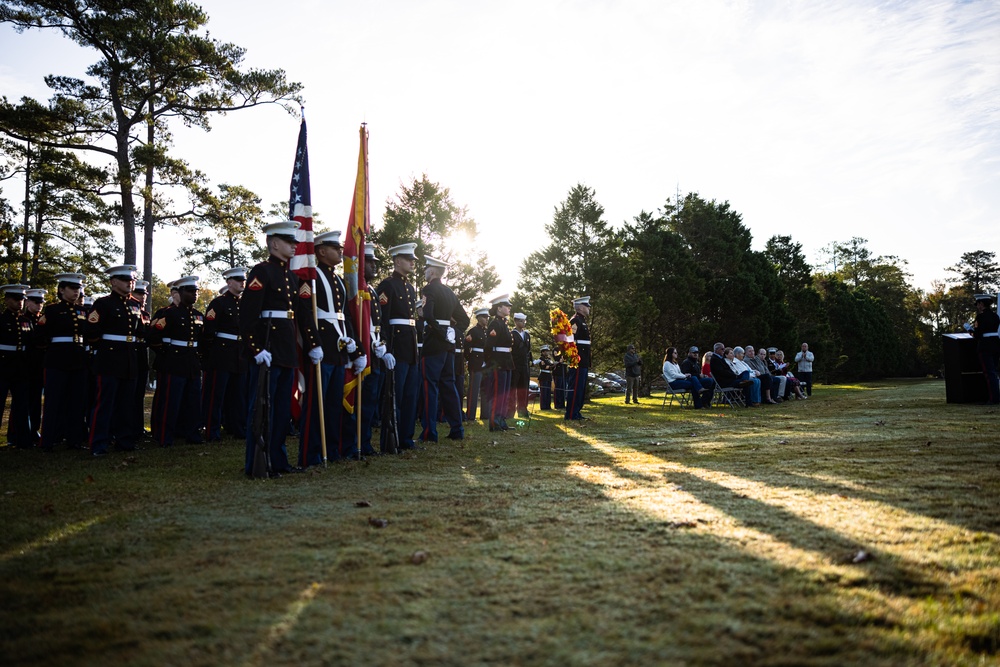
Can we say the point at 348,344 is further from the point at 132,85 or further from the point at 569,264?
the point at 569,264

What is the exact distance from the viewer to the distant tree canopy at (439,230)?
4016 centimetres

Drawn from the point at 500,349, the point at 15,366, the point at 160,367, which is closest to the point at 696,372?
the point at 500,349

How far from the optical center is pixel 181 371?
9180 millimetres

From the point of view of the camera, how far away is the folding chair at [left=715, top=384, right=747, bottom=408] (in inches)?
686

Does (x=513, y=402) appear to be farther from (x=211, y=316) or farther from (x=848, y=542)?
(x=848, y=542)

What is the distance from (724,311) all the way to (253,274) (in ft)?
107

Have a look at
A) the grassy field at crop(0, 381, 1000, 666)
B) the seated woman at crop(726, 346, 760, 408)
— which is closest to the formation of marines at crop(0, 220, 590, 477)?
the grassy field at crop(0, 381, 1000, 666)

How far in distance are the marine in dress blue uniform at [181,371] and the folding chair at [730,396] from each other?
12.7 metres

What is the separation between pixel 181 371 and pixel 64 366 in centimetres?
144

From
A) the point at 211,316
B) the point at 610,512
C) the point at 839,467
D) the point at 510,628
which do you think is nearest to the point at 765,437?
the point at 839,467

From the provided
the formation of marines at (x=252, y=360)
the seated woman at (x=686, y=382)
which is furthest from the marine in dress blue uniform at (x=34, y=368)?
the seated woman at (x=686, y=382)

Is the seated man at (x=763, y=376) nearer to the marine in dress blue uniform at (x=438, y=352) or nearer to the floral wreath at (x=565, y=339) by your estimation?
the floral wreath at (x=565, y=339)

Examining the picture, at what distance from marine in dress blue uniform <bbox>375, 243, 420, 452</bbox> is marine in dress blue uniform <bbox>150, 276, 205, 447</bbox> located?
3.00 m

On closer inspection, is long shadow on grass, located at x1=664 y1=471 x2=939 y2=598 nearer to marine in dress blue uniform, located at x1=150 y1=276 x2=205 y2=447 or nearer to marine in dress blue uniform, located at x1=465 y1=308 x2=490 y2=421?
marine in dress blue uniform, located at x1=150 y1=276 x2=205 y2=447
